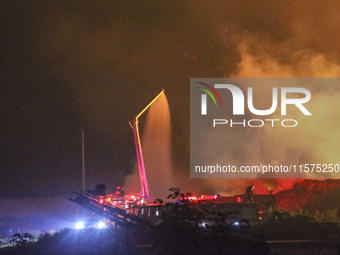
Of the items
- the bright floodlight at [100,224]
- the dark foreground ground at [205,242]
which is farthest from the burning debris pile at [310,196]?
the bright floodlight at [100,224]

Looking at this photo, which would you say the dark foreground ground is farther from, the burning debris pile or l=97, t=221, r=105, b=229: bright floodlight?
the burning debris pile

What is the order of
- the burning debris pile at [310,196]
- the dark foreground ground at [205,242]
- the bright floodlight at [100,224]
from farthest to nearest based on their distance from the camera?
the burning debris pile at [310,196] → the bright floodlight at [100,224] → the dark foreground ground at [205,242]

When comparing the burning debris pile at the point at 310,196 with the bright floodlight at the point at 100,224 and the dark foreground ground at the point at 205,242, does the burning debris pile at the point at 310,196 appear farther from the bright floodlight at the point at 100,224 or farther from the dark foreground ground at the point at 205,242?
the bright floodlight at the point at 100,224

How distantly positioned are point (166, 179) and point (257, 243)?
24126 mm

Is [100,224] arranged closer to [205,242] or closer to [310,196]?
[205,242]

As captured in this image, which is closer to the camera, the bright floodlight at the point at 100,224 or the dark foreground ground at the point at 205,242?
the dark foreground ground at the point at 205,242

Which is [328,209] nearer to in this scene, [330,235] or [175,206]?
[330,235]

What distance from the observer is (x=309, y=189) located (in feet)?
93.4

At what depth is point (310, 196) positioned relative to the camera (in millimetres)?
28109

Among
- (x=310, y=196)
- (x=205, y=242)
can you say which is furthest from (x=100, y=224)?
(x=310, y=196)

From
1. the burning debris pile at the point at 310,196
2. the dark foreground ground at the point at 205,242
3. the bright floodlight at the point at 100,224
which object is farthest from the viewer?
the burning debris pile at the point at 310,196


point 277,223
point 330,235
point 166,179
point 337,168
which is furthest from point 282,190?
point 330,235

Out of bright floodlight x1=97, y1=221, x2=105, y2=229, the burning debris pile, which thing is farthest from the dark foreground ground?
the burning debris pile

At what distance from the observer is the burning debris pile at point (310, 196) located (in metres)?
26.8
